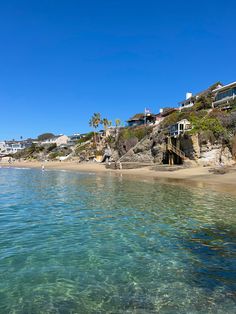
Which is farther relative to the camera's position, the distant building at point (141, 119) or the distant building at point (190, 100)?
the distant building at point (141, 119)

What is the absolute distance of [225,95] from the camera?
72.9m

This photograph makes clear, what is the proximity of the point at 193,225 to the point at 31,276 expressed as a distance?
8.65 meters

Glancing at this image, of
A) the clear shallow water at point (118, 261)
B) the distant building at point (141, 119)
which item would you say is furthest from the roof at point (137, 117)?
the clear shallow water at point (118, 261)

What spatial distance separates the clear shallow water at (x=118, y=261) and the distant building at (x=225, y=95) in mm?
56438

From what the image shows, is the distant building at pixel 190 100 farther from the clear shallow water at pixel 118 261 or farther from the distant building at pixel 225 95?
the clear shallow water at pixel 118 261

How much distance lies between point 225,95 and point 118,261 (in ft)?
231

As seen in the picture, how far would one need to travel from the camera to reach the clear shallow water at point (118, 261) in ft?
23.1

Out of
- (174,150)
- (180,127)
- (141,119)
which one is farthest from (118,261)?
(141,119)

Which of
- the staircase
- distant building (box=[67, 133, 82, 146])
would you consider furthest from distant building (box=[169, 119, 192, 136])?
distant building (box=[67, 133, 82, 146])

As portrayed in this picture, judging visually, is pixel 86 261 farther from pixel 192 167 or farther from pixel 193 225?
pixel 192 167

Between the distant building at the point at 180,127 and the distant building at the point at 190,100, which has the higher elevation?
the distant building at the point at 190,100

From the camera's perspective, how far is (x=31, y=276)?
857 cm

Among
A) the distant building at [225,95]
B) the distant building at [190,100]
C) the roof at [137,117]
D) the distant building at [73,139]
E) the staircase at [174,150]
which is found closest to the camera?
the staircase at [174,150]

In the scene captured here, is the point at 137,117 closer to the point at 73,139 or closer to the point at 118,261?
the point at 73,139
